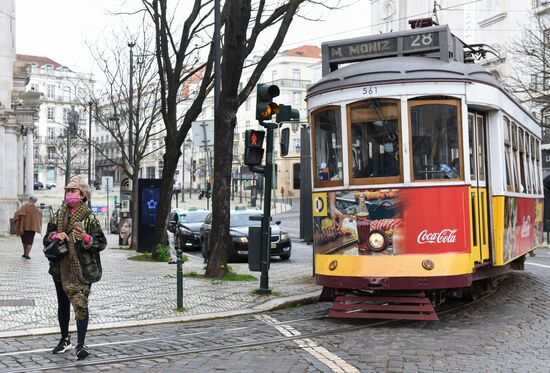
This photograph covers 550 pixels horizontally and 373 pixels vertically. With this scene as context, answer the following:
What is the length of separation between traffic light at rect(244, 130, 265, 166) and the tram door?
3.67 m

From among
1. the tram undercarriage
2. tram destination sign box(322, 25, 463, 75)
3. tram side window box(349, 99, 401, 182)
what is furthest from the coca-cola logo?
tram destination sign box(322, 25, 463, 75)

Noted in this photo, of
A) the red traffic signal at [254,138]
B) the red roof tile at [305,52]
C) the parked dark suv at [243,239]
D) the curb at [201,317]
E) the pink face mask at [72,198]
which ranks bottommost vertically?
the curb at [201,317]

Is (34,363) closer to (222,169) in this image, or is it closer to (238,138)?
(222,169)

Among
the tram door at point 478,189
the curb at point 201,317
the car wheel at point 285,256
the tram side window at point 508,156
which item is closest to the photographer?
the curb at point 201,317

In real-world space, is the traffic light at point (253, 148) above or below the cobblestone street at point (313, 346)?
above

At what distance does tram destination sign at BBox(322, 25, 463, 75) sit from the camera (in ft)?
31.7

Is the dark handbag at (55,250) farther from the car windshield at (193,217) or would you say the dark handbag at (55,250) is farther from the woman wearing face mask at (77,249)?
the car windshield at (193,217)

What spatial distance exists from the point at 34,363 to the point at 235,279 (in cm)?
728

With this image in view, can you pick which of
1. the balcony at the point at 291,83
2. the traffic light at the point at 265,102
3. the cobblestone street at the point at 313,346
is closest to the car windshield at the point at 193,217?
the traffic light at the point at 265,102

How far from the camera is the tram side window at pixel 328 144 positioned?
31.2 feet

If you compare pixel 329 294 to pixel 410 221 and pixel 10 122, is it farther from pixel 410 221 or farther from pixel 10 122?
pixel 10 122

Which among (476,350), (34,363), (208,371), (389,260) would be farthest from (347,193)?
(34,363)

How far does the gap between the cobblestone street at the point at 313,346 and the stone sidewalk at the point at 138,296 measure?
482 millimetres

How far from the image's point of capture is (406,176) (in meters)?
8.99
